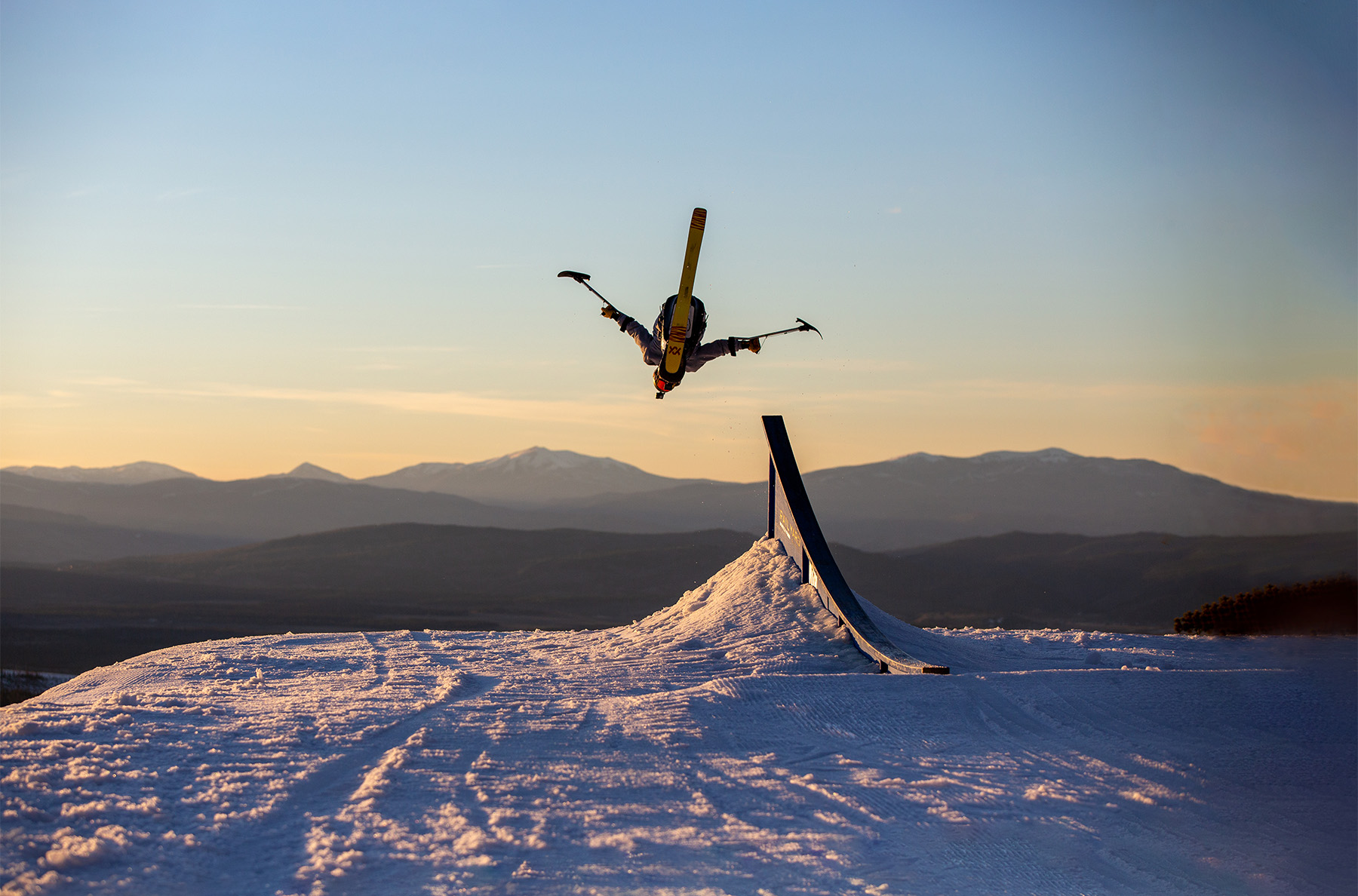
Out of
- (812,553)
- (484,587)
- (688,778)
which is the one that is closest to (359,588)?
(484,587)

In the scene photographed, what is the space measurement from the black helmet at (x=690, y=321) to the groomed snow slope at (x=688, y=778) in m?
4.13

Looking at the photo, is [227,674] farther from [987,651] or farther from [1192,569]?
[1192,569]

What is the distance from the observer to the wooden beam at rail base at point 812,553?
12070 mm

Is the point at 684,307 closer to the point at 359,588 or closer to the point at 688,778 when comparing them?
the point at 688,778

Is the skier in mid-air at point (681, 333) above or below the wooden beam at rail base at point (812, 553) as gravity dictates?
above

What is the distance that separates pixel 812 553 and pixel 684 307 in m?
4.82

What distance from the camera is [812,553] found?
14602 mm

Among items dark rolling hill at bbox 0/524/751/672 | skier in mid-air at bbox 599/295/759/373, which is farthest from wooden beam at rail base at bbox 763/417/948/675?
dark rolling hill at bbox 0/524/751/672

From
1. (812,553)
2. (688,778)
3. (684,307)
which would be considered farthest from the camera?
(812,553)

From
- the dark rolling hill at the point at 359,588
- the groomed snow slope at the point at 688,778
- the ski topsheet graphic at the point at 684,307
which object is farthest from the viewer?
the dark rolling hill at the point at 359,588

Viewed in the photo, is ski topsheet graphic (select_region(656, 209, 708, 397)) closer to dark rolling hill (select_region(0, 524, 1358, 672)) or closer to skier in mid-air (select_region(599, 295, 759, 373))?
skier in mid-air (select_region(599, 295, 759, 373))

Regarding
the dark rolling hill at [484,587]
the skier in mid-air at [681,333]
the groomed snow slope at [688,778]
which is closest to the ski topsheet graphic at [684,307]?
the skier in mid-air at [681,333]

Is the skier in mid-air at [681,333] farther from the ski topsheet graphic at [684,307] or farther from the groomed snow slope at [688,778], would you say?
the groomed snow slope at [688,778]

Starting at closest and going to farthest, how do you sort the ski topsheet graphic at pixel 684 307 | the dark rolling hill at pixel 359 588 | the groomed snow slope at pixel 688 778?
the groomed snow slope at pixel 688 778 < the ski topsheet graphic at pixel 684 307 < the dark rolling hill at pixel 359 588
